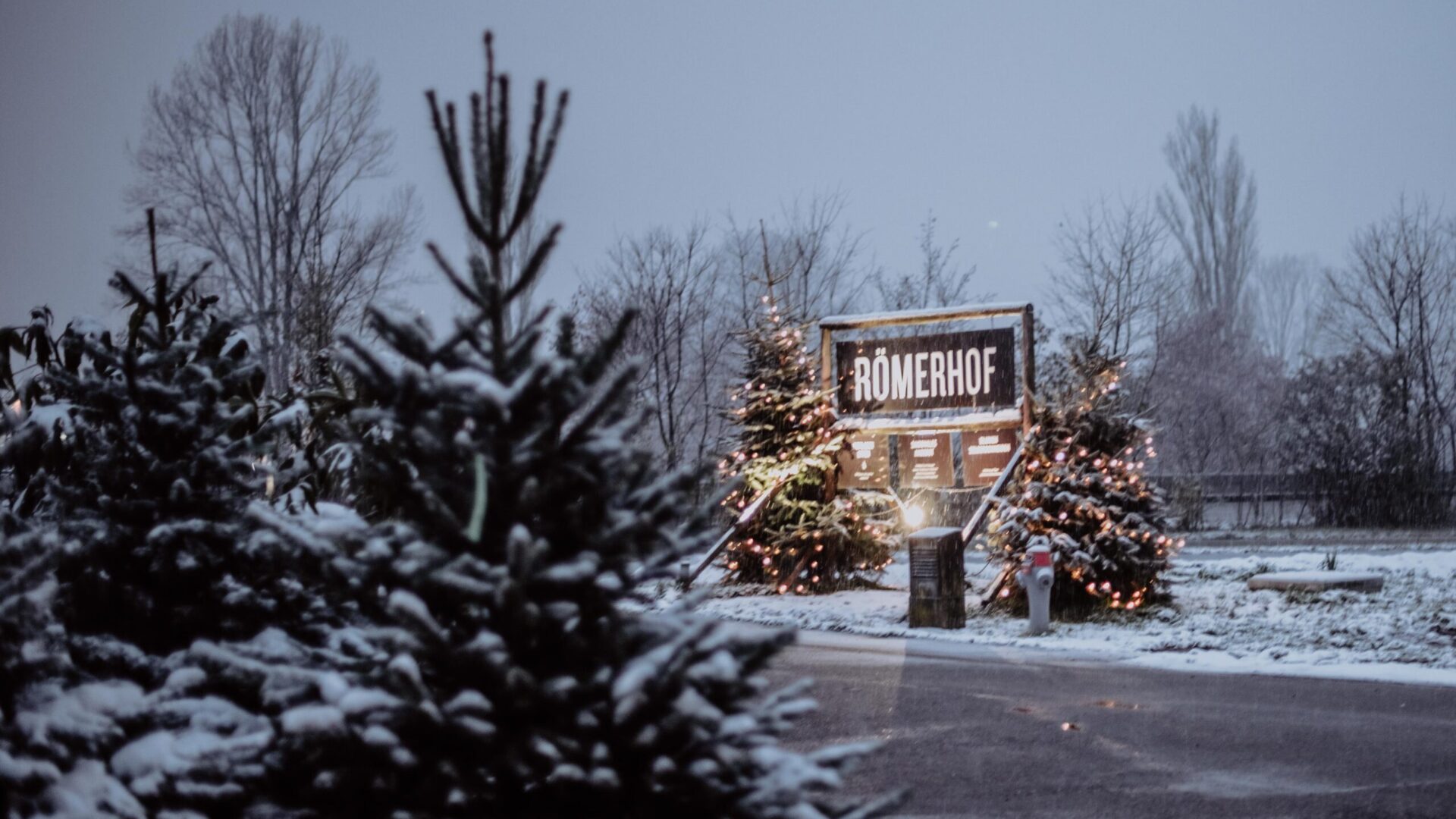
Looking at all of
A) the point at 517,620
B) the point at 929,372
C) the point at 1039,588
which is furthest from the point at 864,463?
the point at 517,620

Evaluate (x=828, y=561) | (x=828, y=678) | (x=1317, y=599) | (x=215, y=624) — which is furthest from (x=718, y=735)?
(x=828, y=561)

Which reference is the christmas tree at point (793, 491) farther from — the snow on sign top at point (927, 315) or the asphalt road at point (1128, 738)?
the asphalt road at point (1128, 738)

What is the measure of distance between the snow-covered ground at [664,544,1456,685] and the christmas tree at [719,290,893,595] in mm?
525

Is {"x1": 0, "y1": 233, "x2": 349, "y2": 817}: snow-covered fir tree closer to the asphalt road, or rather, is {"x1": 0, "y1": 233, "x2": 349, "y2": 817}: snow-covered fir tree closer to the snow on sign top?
the asphalt road

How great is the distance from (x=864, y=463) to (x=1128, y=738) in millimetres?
9223

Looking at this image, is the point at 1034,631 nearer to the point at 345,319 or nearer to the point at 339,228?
the point at 345,319

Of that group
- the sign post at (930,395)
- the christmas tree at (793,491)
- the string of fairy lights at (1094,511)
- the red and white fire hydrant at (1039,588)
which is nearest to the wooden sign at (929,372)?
the sign post at (930,395)

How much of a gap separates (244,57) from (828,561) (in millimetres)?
30867

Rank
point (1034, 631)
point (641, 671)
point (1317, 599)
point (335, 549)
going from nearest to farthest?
point (641, 671) < point (335, 549) < point (1034, 631) < point (1317, 599)

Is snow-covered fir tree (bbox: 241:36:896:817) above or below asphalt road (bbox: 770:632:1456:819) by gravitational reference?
above

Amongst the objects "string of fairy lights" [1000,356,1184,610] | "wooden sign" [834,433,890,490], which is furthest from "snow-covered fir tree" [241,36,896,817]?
"wooden sign" [834,433,890,490]

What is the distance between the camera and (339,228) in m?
38.5

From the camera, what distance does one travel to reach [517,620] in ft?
8.91

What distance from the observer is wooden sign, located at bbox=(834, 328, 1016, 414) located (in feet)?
54.3
